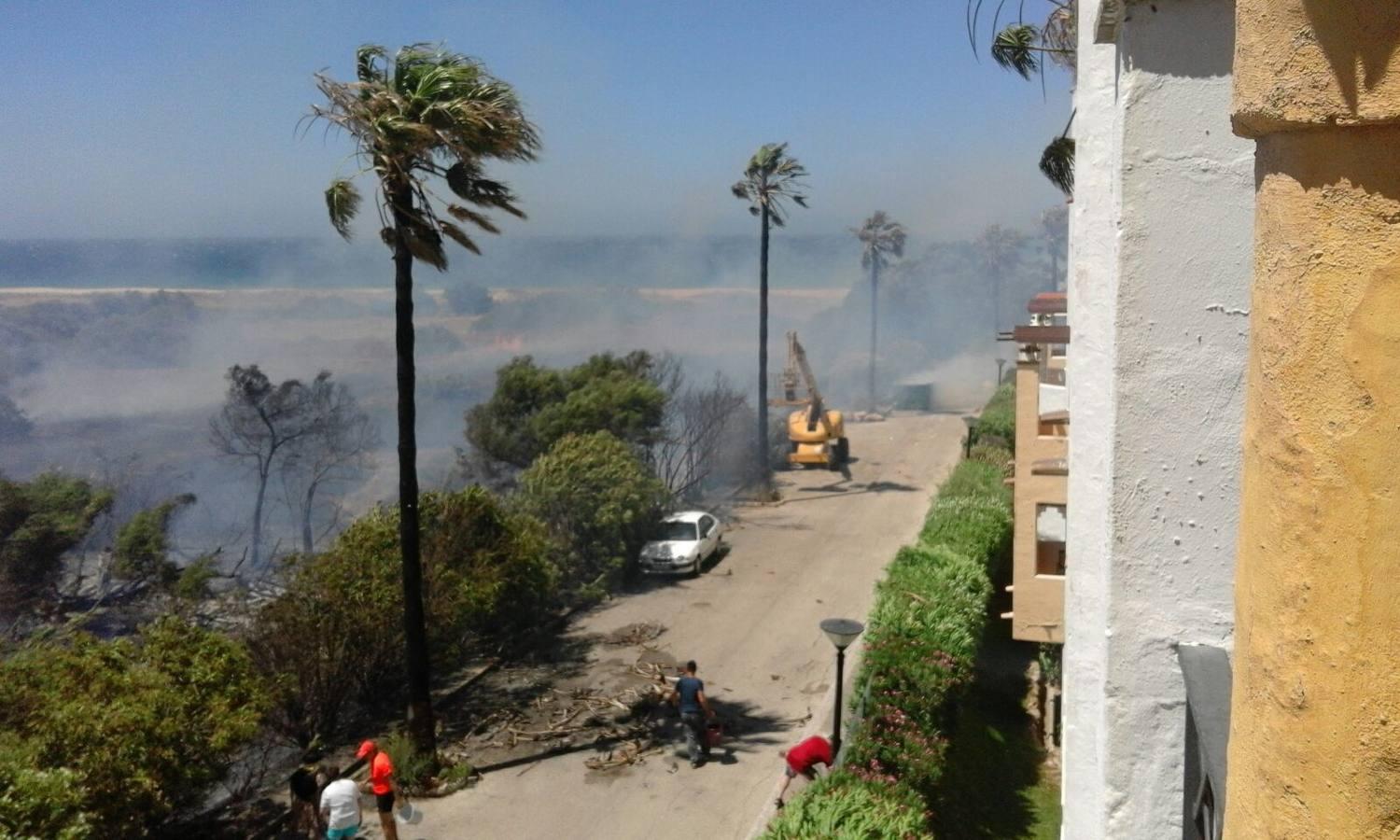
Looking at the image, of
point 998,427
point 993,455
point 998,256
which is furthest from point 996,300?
point 993,455

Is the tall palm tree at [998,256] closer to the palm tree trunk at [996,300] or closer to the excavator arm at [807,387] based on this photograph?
the palm tree trunk at [996,300]

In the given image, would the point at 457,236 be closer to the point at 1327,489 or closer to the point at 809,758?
the point at 809,758

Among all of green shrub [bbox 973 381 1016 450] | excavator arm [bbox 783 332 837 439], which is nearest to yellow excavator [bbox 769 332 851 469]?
excavator arm [bbox 783 332 837 439]

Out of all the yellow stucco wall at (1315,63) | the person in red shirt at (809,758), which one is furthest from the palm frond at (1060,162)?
the yellow stucco wall at (1315,63)

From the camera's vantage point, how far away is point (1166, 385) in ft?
12.9

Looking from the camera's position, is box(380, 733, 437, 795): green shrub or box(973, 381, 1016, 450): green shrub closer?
box(380, 733, 437, 795): green shrub

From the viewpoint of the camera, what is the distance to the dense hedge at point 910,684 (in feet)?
25.1

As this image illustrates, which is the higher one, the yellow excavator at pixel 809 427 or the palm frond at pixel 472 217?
the palm frond at pixel 472 217

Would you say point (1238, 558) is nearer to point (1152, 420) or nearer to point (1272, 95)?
point (1272, 95)

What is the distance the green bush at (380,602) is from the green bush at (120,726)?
240cm

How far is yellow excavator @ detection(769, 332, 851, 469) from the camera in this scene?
37719 millimetres

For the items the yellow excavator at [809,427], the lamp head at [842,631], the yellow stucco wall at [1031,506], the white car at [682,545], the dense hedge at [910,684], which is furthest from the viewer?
the yellow excavator at [809,427]

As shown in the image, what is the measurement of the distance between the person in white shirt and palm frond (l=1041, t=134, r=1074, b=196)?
8994 millimetres

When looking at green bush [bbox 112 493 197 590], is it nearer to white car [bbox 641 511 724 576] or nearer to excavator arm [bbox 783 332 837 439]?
white car [bbox 641 511 724 576]
